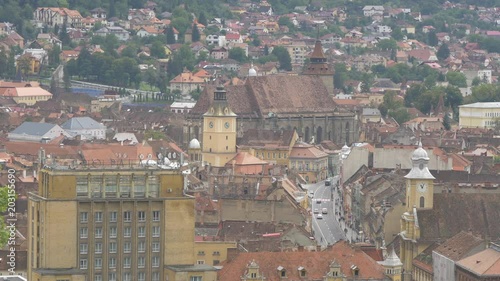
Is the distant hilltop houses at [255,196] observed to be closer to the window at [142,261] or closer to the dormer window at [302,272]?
the window at [142,261]

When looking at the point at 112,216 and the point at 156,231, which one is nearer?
the point at 112,216

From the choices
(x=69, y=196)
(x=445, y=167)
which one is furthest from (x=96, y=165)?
(x=445, y=167)

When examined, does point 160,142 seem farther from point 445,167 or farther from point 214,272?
point 214,272

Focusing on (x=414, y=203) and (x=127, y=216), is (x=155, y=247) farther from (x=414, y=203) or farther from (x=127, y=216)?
(x=414, y=203)

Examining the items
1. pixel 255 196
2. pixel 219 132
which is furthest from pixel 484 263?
pixel 219 132

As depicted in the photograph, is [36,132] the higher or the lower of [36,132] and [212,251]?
the lower

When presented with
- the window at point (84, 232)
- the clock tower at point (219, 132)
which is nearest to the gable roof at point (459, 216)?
the window at point (84, 232)
